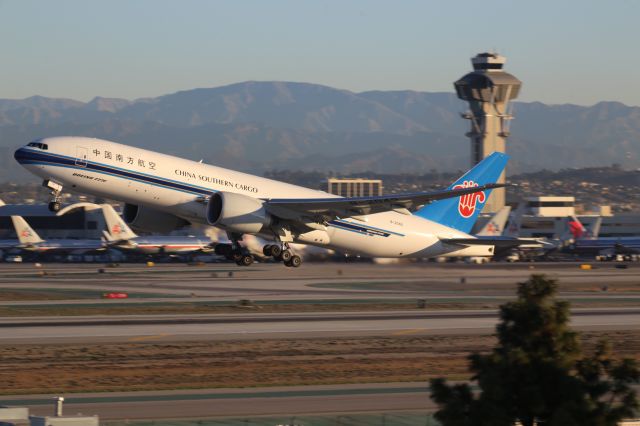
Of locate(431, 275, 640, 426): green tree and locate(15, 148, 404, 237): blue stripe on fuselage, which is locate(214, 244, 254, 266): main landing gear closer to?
locate(15, 148, 404, 237): blue stripe on fuselage

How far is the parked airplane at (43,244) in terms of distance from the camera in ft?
342

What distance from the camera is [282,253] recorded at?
165 ft

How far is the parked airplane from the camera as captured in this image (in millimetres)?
104250

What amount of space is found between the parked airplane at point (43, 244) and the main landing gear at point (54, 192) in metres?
59.5

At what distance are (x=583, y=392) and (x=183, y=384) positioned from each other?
50.1 feet

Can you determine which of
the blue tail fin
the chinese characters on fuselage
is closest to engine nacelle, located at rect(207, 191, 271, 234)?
the chinese characters on fuselage

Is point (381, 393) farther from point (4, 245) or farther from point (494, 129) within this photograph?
point (494, 129)

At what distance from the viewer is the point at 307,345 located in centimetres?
3700

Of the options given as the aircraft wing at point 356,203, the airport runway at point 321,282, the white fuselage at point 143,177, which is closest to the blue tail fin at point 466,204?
the airport runway at point 321,282

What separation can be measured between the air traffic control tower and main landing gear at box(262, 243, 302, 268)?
139 m

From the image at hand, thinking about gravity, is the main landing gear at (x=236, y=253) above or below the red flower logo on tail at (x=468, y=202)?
below

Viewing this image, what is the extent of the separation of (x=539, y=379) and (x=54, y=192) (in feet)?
107

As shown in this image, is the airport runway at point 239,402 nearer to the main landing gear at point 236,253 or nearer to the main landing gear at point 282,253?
the main landing gear at point 282,253

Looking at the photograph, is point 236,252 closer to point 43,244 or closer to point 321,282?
point 321,282
